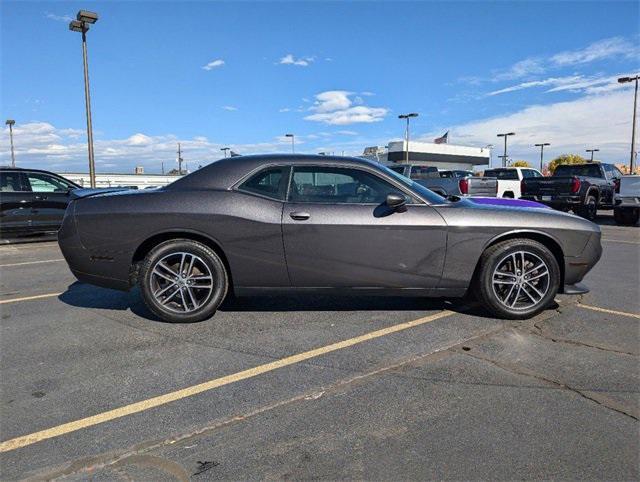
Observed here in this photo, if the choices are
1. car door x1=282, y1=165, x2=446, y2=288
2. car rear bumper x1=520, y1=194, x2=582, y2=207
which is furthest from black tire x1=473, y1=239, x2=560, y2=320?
car rear bumper x1=520, y1=194, x2=582, y2=207

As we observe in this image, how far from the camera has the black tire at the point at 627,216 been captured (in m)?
14.4

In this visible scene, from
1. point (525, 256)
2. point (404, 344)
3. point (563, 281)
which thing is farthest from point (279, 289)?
point (563, 281)

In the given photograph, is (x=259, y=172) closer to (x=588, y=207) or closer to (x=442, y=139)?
(x=588, y=207)

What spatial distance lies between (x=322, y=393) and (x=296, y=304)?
201 cm

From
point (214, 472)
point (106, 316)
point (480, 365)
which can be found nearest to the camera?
point (214, 472)

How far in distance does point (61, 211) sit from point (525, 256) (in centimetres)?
973

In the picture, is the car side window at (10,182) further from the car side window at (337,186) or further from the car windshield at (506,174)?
the car windshield at (506,174)

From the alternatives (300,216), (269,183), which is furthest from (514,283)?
(269,183)

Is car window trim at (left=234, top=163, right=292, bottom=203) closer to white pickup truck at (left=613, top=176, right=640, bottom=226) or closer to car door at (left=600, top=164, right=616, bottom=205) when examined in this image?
white pickup truck at (left=613, top=176, right=640, bottom=226)

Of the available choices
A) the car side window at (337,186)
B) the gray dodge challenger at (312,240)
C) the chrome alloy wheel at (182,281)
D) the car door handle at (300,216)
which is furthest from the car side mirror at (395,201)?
the chrome alloy wheel at (182,281)

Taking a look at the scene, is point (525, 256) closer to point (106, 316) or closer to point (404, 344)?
point (404, 344)

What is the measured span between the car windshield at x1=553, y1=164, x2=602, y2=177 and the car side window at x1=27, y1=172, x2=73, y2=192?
53.8 feet

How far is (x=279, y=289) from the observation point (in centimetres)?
430

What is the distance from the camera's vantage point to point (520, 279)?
4.33 metres
